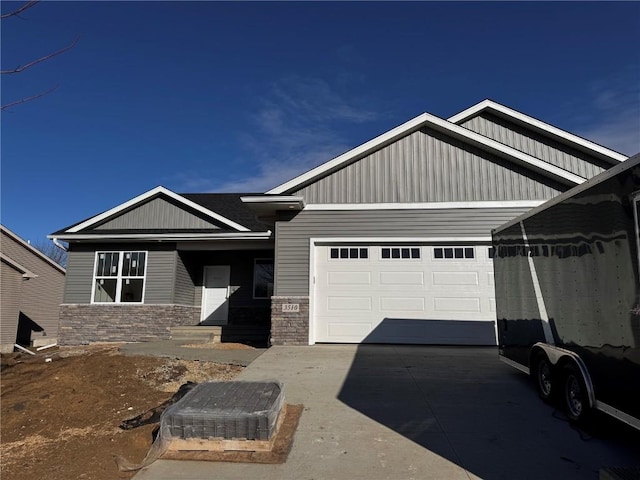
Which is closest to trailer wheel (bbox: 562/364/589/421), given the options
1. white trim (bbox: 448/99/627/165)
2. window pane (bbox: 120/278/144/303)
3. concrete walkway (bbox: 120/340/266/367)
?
concrete walkway (bbox: 120/340/266/367)

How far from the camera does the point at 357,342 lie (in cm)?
1023

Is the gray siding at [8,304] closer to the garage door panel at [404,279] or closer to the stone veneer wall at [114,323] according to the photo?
the stone veneer wall at [114,323]

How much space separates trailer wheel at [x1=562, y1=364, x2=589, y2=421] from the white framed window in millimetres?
12364

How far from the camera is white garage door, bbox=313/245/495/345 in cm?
1012

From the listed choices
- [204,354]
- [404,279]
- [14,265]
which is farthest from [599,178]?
[14,265]

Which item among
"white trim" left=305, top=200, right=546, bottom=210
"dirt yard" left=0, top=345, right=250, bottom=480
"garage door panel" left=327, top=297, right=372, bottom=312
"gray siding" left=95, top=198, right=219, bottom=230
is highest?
"gray siding" left=95, top=198, right=219, bottom=230

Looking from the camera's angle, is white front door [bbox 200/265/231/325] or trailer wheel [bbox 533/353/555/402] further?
white front door [bbox 200/265/231/325]

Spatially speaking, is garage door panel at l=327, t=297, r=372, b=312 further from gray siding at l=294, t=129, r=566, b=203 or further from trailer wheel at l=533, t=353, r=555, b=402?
trailer wheel at l=533, t=353, r=555, b=402

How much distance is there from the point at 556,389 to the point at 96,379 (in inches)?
288

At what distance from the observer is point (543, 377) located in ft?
18.4

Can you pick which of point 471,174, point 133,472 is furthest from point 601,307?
point 471,174

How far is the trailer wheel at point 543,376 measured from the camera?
5348 millimetres

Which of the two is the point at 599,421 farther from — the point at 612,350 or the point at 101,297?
the point at 101,297

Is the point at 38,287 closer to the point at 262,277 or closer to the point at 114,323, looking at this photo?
the point at 114,323
